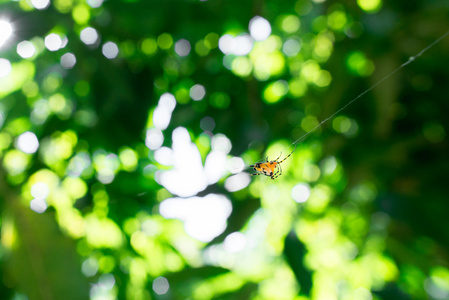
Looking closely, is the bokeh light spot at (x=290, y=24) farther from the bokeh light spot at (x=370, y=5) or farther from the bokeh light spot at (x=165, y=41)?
the bokeh light spot at (x=165, y=41)

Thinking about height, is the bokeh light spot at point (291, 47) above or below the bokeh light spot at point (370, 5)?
below

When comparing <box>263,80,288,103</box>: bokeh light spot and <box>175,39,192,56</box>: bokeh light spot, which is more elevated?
<box>175,39,192,56</box>: bokeh light spot

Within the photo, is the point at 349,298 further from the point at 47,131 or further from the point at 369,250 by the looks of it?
the point at 47,131

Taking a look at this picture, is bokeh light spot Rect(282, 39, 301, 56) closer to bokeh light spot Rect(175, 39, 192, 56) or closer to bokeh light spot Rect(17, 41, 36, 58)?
bokeh light spot Rect(175, 39, 192, 56)

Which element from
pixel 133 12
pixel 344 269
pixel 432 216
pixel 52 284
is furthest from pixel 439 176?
pixel 52 284

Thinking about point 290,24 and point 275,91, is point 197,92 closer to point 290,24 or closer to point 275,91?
point 275,91

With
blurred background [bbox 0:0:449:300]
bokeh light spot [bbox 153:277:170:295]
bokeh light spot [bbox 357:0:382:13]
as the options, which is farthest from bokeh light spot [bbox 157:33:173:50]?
bokeh light spot [bbox 153:277:170:295]

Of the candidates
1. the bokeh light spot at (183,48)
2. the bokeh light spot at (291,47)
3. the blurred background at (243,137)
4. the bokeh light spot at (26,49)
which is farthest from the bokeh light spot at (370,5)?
the bokeh light spot at (26,49)

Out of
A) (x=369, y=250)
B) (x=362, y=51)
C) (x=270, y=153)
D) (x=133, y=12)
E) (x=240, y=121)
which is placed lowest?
(x=369, y=250)
